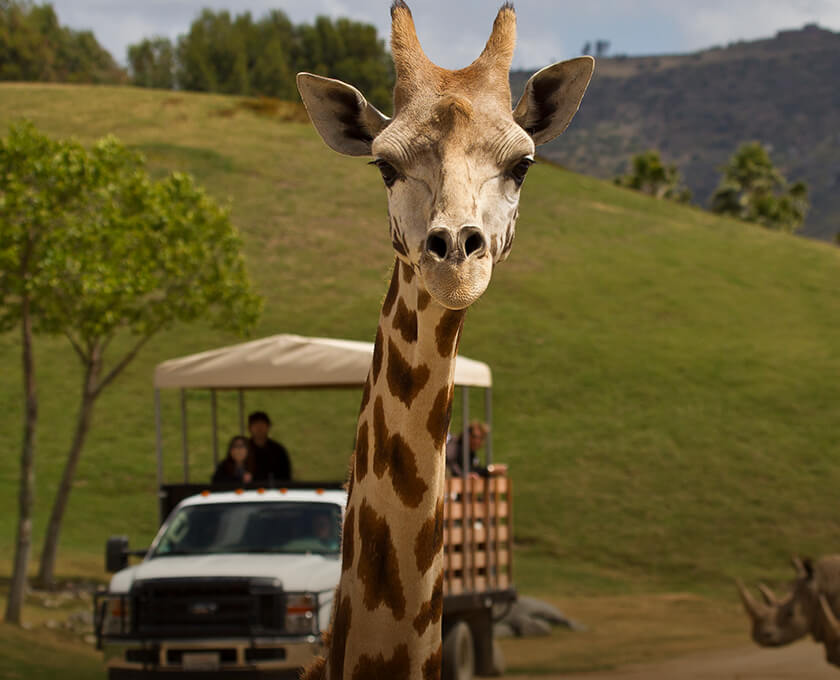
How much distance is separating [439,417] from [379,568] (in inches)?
21.6

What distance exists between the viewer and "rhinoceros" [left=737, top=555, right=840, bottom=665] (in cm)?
1171

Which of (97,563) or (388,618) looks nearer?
(388,618)

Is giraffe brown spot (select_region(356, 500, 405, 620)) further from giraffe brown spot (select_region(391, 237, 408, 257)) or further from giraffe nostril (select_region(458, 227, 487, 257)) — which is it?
giraffe nostril (select_region(458, 227, 487, 257))

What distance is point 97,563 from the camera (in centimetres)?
2705

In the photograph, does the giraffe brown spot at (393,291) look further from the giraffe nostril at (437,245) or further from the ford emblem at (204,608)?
the ford emblem at (204,608)

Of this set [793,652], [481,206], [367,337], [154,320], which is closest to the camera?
[481,206]

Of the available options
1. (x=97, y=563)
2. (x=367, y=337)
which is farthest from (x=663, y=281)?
(x=97, y=563)

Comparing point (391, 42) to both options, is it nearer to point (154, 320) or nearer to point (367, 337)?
point (154, 320)

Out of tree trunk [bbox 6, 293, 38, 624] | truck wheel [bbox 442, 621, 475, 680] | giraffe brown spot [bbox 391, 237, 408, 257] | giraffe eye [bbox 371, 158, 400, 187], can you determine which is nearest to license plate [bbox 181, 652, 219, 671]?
truck wheel [bbox 442, 621, 475, 680]

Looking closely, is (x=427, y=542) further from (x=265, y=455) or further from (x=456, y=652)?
(x=265, y=455)

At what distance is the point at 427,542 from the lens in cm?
403

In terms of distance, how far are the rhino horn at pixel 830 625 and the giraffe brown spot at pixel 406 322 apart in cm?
891

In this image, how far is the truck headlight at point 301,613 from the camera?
34.4ft

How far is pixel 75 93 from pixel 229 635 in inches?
2751
